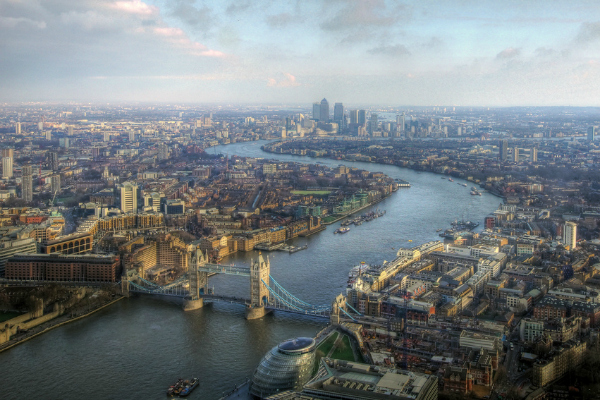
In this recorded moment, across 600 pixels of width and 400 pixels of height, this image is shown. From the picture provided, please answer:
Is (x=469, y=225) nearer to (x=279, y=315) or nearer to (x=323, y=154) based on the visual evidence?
(x=279, y=315)

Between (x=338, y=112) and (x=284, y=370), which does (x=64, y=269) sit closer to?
(x=284, y=370)

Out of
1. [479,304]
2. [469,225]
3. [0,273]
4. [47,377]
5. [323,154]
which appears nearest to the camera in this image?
[47,377]

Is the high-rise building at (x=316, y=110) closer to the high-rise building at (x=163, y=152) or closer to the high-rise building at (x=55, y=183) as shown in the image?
the high-rise building at (x=163, y=152)

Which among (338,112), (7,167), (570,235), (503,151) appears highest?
(338,112)

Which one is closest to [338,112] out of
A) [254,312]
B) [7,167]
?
[7,167]

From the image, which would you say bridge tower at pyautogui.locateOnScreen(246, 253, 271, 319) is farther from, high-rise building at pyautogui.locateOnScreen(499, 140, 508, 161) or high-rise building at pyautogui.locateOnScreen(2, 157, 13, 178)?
high-rise building at pyautogui.locateOnScreen(499, 140, 508, 161)

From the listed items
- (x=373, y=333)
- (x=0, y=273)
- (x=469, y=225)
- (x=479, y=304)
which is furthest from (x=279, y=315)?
(x=469, y=225)
